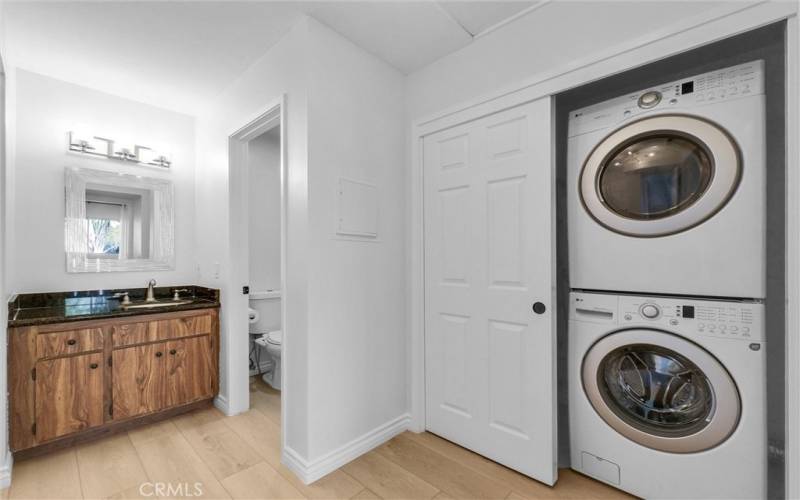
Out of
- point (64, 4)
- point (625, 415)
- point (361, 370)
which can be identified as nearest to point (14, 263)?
point (64, 4)

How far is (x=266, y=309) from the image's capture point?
335cm

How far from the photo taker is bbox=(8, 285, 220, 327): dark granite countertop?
206cm

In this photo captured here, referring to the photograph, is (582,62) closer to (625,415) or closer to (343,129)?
(343,129)

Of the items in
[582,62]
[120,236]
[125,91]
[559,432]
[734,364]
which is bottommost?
[559,432]

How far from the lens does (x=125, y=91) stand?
2.67 metres

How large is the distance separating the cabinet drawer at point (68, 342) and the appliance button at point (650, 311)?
3.01 meters

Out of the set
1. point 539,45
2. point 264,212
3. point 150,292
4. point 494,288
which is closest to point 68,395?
point 150,292

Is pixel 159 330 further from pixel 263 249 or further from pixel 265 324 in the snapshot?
pixel 263 249

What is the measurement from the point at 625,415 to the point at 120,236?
3.50 m

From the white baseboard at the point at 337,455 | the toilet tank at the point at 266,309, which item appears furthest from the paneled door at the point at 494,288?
the toilet tank at the point at 266,309

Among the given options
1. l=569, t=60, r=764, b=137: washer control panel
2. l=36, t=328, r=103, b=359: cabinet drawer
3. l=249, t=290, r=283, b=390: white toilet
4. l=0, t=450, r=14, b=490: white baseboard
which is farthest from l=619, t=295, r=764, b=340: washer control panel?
l=0, t=450, r=14, b=490: white baseboard

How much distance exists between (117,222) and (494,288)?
284 cm

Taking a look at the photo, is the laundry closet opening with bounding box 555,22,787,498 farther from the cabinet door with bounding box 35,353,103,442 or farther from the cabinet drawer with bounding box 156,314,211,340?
the cabinet door with bounding box 35,353,103,442

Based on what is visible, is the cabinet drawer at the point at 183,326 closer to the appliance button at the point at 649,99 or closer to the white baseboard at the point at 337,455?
the white baseboard at the point at 337,455
